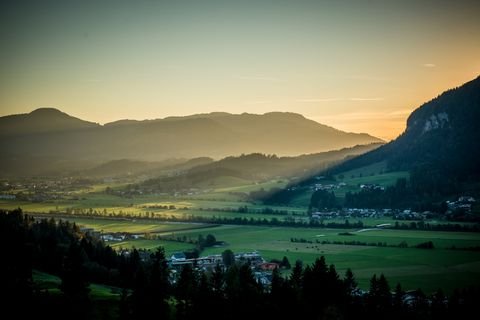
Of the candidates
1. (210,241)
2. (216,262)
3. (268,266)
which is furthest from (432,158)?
(216,262)

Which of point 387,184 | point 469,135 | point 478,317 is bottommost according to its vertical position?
point 478,317

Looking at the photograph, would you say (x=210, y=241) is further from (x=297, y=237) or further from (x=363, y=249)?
(x=363, y=249)

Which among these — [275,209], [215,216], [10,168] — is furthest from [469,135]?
[10,168]

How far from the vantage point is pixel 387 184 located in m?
130

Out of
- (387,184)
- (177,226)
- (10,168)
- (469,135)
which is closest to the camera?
(177,226)

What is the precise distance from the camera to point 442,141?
479ft

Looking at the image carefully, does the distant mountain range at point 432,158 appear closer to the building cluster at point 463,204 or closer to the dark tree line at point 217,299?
the building cluster at point 463,204

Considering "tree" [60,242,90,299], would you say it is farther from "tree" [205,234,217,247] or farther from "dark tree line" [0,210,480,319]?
"tree" [205,234,217,247]

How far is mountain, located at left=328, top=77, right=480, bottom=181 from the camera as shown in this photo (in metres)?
131

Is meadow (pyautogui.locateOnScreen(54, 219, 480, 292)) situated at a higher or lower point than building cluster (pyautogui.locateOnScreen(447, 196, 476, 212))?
lower

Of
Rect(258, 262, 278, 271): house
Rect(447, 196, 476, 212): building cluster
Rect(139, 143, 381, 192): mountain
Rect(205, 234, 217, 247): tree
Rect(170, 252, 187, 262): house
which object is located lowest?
Rect(258, 262, 278, 271): house

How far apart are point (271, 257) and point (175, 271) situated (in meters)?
13.8

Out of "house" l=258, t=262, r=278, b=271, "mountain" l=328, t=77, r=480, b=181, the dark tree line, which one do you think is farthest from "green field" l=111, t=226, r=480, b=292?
"mountain" l=328, t=77, r=480, b=181

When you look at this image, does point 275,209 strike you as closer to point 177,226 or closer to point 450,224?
point 177,226
